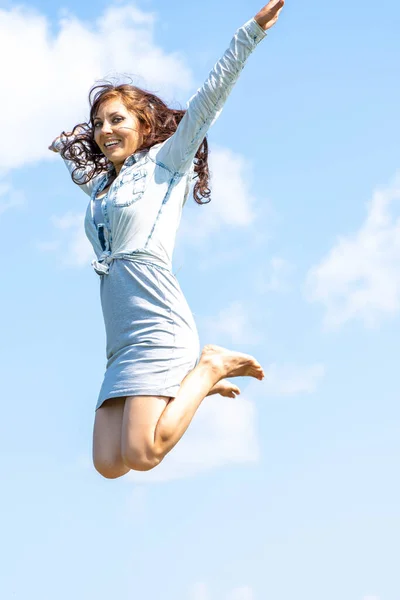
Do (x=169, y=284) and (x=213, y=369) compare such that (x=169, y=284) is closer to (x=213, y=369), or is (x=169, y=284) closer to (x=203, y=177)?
(x=213, y=369)

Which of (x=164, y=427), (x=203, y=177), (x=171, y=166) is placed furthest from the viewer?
(x=203, y=177)

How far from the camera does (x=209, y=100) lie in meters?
5.89

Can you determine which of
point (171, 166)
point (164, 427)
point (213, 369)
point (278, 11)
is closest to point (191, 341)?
point (213, 369)

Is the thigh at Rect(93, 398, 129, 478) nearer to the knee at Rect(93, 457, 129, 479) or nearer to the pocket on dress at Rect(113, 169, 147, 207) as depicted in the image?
the knee at Rect(93, 457, 129, 479)

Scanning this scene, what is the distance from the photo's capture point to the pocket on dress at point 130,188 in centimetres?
600

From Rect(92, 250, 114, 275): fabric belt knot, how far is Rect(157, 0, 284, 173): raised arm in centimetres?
73

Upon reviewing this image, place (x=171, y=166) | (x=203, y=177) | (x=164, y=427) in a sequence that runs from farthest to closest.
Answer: (x=203, y=177), (x=171, y=166), (x=164, y=427)

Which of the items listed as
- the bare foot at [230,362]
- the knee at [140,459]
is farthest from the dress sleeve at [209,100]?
the knee at [140,459]

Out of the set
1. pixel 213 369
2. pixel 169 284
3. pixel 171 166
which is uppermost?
pixel 171 166

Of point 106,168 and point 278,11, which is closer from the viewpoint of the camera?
point 278,11

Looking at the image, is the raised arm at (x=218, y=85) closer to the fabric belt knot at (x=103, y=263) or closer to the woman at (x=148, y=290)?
the woman at (x=148, y=290)

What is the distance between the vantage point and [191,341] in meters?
6.07

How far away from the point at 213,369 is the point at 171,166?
126cm

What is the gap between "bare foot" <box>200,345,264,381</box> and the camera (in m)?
6.07
